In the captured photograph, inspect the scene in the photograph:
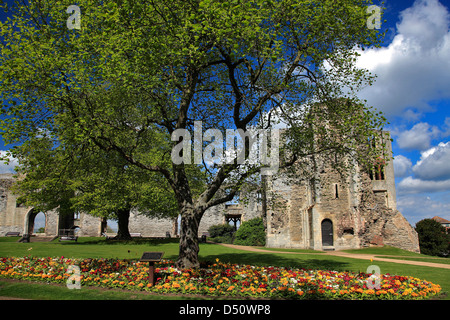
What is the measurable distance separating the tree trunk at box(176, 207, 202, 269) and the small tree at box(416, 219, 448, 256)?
1240 inches

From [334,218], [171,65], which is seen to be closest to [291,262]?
[171,65]

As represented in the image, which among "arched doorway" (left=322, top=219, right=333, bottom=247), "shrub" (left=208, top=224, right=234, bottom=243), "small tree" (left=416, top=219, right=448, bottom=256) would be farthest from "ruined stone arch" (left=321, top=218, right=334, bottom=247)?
"shrub" (left=208, top=224, right=234, bottom=243)

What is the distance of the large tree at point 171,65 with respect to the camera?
28.0 feet

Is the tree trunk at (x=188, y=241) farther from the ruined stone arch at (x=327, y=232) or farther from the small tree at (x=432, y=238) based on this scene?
the small tree at (x=432, y=238)

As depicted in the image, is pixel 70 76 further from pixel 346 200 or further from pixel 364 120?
pixel 346 200

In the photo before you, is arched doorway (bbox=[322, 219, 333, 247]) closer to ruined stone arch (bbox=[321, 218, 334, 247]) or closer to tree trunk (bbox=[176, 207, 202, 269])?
ruined stone arch (bbox=[321, 218, 334, 247])

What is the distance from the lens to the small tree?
3161 cm

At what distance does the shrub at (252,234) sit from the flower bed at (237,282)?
20.4 m

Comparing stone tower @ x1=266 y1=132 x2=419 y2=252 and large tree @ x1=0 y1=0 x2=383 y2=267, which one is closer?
large tree @ x1=0 y1=0 x2=383 y2=267

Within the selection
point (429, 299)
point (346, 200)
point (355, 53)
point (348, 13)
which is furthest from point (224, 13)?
point (346, 200)

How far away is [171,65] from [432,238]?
3460 centimetres

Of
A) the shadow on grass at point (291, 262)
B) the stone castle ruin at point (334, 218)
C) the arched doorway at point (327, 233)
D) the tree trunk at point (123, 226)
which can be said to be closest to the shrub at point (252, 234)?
the stone castle ruin at point (334, 218)

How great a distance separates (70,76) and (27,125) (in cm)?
195

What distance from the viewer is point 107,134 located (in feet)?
32.8
